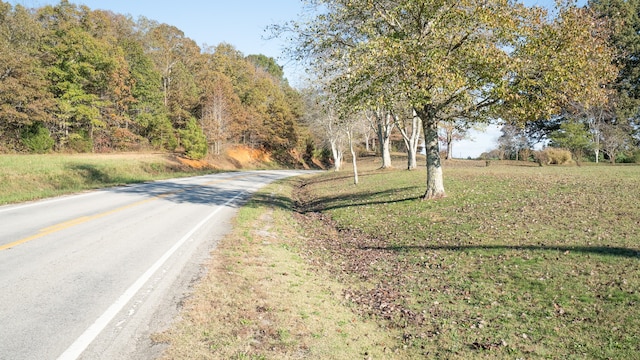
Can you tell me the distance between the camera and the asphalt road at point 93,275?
4.82 m

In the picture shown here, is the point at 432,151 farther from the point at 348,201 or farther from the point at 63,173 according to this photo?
the point at 63,173

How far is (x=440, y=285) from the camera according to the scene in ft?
28.2

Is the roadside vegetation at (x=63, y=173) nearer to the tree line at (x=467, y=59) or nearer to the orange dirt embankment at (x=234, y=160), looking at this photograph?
the orange dirt embankment at (x=234, y=160)

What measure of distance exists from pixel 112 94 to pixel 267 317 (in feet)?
182

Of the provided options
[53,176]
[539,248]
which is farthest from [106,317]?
[53,176]

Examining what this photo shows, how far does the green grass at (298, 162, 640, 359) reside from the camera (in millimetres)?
6113

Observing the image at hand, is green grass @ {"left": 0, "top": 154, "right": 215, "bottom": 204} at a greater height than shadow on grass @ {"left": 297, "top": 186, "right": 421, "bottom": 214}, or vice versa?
green grass @ {"left": 0, "top": 154, "right": 215, "bottom": 204}

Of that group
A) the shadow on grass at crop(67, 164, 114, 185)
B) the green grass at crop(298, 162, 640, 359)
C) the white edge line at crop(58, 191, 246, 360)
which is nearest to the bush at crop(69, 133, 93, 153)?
the shadow on grass at crop(67, 164, 114, 185)

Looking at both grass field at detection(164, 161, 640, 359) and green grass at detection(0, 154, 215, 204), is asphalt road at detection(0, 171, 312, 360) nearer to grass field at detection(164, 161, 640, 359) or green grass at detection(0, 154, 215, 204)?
grass field at detection(164, 161, 640, 359)

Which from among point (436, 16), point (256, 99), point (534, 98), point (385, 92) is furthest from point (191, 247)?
point (256, 99)

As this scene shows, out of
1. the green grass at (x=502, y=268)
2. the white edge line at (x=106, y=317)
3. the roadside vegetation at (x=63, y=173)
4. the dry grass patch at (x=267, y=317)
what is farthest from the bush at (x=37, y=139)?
the white edge line at (x=106, y=317)

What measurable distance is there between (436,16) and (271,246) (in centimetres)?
926

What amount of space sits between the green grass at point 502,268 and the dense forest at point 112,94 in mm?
38932

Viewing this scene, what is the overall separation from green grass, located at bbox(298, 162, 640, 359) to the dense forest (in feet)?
128
